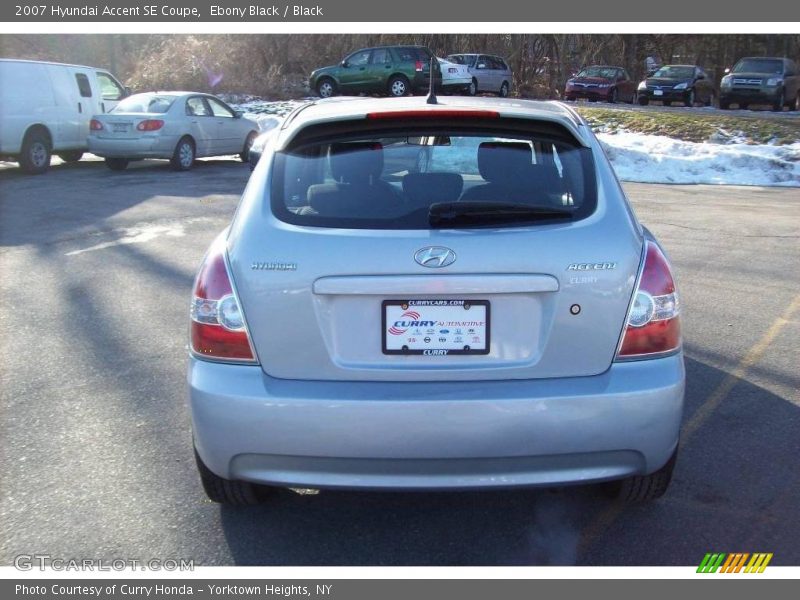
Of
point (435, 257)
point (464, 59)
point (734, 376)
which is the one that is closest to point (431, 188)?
point (435, 257)

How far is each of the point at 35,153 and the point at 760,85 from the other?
2061 centimetres

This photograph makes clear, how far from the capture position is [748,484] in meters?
3.81

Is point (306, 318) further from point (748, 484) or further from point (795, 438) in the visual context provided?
point (795, 438)

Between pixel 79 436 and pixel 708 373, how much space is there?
3.55 meters

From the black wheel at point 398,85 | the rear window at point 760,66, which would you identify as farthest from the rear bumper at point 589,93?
the black wheel at point 398,85

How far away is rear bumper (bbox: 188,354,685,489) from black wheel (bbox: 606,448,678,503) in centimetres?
35

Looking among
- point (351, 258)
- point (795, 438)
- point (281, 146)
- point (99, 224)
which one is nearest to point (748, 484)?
point (795, 438)

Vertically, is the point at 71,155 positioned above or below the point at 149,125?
below

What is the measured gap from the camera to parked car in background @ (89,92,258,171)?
1566 centimetres

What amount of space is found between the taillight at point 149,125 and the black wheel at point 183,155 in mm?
509

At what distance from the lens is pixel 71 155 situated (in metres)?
17.4

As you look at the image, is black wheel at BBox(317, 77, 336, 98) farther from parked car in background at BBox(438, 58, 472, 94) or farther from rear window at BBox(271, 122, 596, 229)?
rear window at BBox(271, 122, 596, 229)

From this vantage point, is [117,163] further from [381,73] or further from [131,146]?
[381,73]

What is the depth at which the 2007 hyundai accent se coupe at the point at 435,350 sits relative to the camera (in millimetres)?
2992
